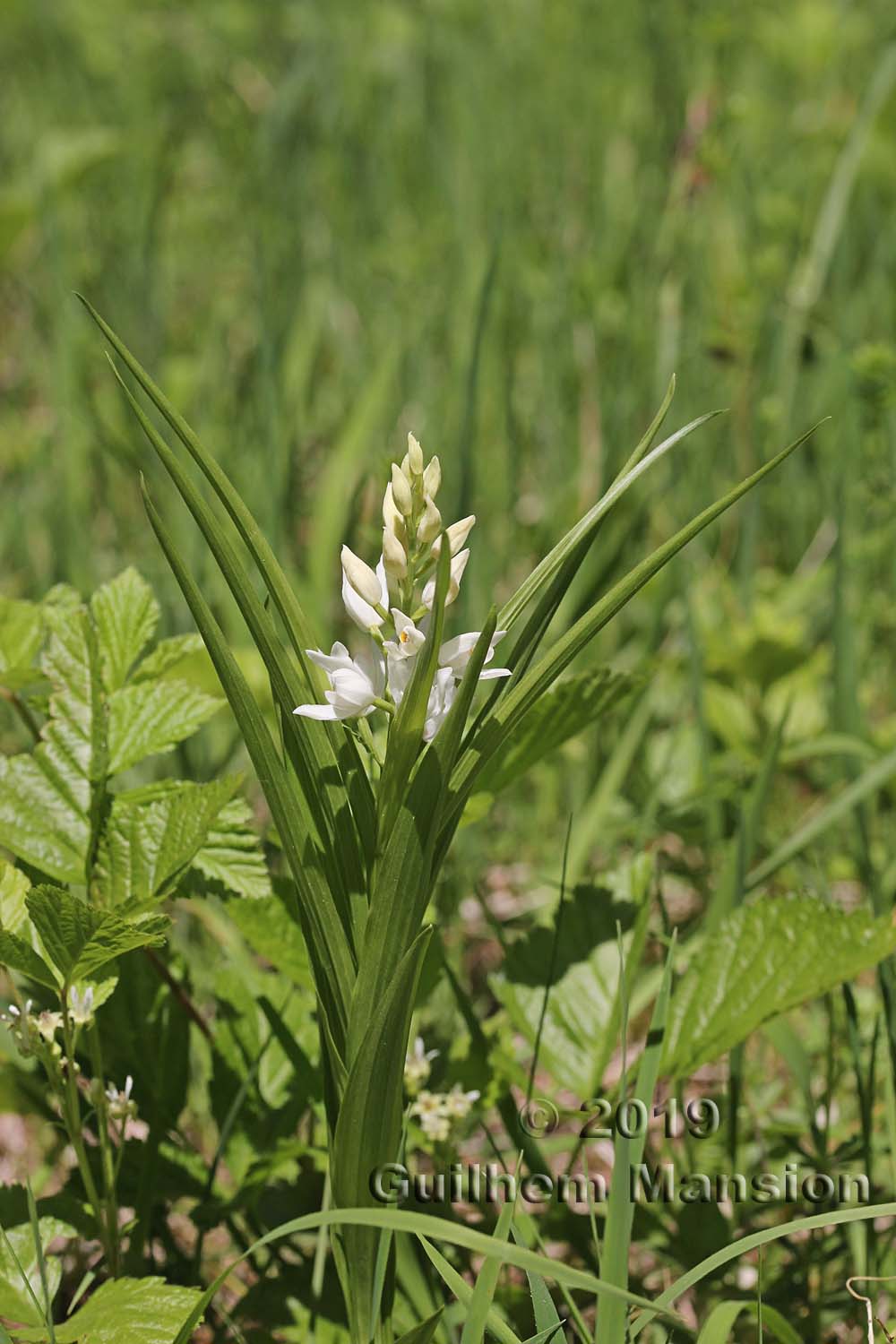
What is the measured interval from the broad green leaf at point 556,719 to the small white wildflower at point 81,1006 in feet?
1.34

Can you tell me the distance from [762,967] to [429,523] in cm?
56

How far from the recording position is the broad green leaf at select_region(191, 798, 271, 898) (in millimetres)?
1077

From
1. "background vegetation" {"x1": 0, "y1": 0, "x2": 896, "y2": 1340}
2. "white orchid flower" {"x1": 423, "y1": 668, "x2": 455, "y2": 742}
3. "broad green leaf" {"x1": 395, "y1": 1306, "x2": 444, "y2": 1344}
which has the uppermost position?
"background vegetation" {"x1": 0, "y1": 0, "x2": 896, "y2": 1340}

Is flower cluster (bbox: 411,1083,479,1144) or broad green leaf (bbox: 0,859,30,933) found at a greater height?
broad green leaf (bbox: 0,859,30,933)

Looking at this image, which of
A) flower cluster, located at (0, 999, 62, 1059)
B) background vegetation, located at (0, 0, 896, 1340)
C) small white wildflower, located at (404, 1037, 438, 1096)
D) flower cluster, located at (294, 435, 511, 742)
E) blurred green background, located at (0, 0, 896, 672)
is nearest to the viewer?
flower cluster, located at (294, 435, 511, 742)

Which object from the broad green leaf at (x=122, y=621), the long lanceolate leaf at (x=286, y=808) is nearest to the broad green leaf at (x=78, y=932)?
the long lanceolate leaf at (x=286, y=808)

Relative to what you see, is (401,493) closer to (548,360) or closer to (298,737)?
(298,737)

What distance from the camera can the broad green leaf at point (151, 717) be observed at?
115 cm

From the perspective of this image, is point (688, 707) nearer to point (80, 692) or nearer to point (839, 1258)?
point (839, 1258)

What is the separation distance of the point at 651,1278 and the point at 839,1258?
206 millimetres

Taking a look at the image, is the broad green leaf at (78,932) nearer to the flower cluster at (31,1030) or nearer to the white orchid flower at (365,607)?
the flower cluster at (31,1030)

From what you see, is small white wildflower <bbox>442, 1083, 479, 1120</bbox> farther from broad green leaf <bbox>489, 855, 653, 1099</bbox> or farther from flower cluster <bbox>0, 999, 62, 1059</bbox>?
flower cluster <bbox>0, 999, 62, 1059</bbox>

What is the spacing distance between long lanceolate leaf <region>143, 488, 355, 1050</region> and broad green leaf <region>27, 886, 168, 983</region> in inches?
4.6

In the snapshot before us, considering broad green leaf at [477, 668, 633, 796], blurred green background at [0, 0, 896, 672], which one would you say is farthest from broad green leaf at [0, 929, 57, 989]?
blurred green background at [0, 0, 896, 672]
